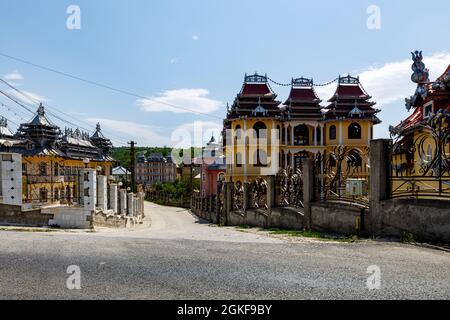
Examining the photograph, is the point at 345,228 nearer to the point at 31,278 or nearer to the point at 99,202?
the point at 31,278

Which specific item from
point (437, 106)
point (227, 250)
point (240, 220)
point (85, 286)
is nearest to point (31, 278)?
point (85, 286)

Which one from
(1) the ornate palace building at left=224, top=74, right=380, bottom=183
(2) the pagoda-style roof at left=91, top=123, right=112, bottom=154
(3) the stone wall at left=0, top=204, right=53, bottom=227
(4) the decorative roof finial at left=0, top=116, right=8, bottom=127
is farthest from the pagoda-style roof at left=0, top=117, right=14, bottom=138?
(3) the stone wall at left=0, top=204, right=53, bottom=227

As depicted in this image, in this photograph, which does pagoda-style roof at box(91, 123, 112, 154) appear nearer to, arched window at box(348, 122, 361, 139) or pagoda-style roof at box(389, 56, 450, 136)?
arched window at box(348, 122, 361, 139)

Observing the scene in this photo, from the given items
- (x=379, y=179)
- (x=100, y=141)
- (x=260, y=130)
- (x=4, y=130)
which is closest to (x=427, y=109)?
(x=379, y=179)

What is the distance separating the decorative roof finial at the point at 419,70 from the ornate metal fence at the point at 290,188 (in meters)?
9.85

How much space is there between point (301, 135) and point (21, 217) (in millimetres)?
31122

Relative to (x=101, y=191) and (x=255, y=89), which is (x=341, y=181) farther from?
(x=255, y=89)

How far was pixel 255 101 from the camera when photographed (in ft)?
125

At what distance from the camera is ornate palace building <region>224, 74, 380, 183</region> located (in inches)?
1471

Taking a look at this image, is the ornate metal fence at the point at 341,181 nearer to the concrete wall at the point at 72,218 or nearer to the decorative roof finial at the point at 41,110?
the concrete wall at the point at 72,218

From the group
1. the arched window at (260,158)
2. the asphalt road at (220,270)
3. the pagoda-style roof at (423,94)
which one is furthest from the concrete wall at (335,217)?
the arched window at (260,158)

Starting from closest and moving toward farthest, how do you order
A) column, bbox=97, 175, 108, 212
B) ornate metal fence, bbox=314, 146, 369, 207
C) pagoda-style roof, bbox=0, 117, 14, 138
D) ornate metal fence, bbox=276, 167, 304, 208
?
ornate metal fence, bbox=314, 146, 369, 207 < ornate metal fence, bbox=276, 167, 304, 208 < column, bbox=97, 175, 108, 212 < pagoda-style roof, bbox=0, 117, 14, 138

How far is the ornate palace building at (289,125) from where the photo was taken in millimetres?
37375

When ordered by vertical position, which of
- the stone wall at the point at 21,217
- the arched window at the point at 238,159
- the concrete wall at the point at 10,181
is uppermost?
the arched window at the point at 238,159
